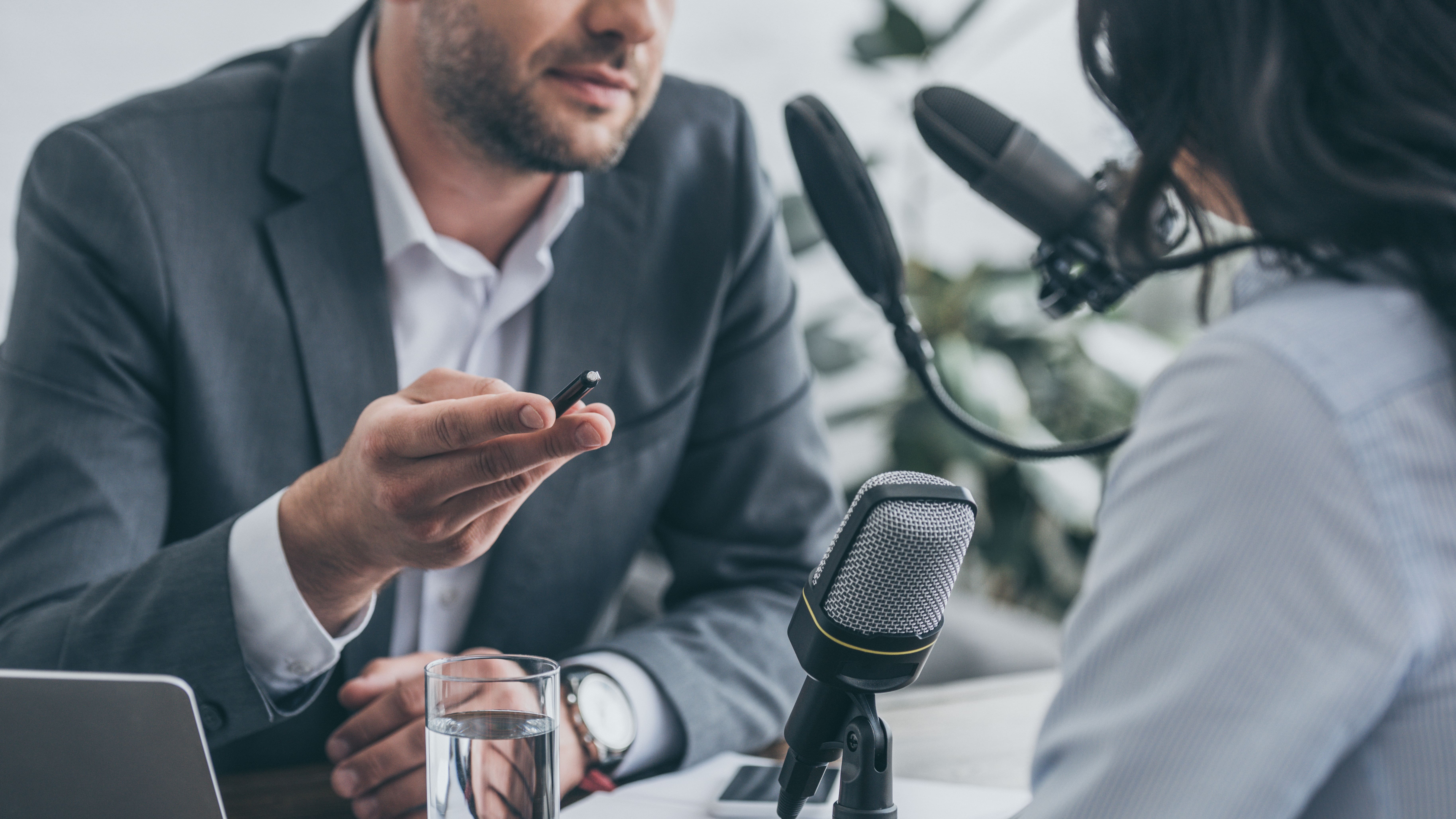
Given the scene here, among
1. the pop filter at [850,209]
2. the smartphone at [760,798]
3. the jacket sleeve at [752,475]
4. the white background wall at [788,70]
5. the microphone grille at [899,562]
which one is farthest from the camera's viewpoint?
the white background wall at [788,70]

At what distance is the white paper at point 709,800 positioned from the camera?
751 millimetres

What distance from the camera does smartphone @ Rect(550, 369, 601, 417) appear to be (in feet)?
1.88

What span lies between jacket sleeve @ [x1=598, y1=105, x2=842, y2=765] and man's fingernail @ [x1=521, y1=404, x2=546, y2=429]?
0.54 metres

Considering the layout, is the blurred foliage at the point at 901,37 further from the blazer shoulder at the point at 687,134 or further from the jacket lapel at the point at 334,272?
the jacket lapel at the point at 334,272

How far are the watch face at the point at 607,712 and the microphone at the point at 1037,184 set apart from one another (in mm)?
499

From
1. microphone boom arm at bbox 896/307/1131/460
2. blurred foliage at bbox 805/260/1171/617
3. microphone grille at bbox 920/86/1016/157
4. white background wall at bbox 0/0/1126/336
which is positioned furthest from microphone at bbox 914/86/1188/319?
white background wall at bbox 0/0/1126/336

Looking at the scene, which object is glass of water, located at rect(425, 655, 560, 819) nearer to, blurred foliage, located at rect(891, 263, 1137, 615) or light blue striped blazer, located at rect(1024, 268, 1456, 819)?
light blue striped blazer, located at rect(1024, 268, 1456, 819)

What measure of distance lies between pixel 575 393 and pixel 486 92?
619 millimetres

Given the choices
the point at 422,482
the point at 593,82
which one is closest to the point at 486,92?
the point at 593,82

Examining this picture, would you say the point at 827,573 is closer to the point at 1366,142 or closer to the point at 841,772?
the point at 841,772

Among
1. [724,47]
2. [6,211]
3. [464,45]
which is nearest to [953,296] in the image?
[724,47]

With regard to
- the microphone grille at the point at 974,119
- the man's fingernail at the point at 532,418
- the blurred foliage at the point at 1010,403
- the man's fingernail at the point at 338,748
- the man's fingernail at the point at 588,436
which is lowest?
the blurred foliage at the point at 1010,403

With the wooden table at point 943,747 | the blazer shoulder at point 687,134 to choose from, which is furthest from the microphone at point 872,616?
the blazer shoulder at point 687,134

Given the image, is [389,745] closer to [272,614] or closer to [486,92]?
[272,614]
